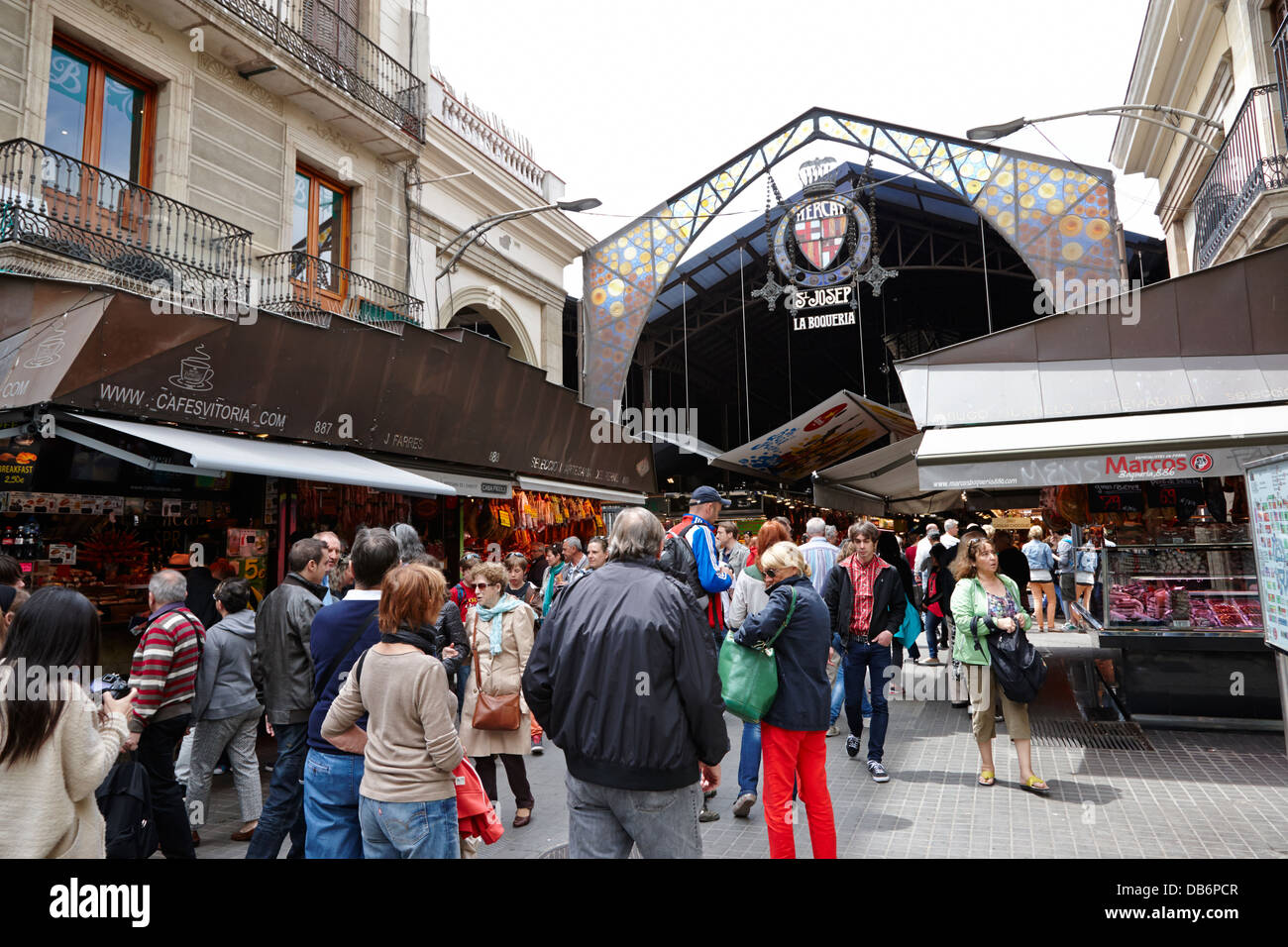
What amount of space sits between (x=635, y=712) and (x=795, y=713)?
1.56m

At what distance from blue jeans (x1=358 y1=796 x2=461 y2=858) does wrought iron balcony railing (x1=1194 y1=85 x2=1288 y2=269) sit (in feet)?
34.0

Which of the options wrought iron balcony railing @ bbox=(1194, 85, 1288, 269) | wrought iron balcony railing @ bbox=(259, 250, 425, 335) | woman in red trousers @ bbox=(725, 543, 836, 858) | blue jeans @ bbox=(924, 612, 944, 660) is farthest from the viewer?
blue jeans @ bbox=(924, 612, 944, 660)

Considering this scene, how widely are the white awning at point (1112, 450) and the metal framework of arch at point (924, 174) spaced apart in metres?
5.91

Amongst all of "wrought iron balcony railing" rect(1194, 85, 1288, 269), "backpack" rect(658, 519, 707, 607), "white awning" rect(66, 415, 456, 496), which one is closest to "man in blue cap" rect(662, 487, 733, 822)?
"backpack" rect(658, 519, 707, 607)

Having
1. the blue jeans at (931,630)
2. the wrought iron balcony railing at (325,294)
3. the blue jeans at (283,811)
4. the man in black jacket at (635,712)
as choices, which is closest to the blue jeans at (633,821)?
the man in black jacket at (635,712)

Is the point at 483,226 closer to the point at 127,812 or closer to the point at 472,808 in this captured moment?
the point at 127,812

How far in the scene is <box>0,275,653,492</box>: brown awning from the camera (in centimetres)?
624

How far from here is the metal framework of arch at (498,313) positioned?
14.5m

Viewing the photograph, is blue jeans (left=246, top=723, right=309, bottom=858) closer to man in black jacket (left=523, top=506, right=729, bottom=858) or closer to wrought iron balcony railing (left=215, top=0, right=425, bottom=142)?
man in black jacket (left=523, top=506, right=729, bottom=858)

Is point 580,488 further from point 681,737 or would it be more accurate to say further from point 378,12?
point 681,737

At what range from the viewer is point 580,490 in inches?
549

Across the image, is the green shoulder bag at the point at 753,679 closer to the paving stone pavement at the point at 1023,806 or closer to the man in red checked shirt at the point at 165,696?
the paving stone pavement at the point at 1023,806

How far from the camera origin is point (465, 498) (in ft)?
40.0
